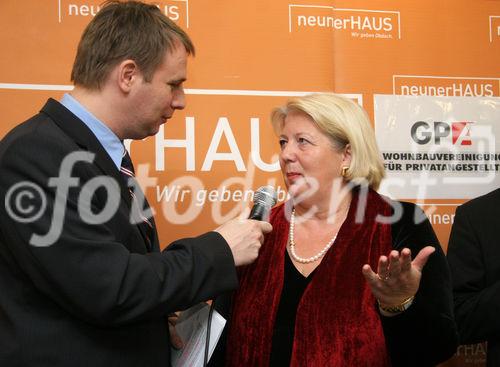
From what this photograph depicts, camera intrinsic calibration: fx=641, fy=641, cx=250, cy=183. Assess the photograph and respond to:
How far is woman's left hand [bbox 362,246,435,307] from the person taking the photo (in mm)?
1432

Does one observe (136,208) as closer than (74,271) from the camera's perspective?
No

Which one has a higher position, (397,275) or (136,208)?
(136,208)

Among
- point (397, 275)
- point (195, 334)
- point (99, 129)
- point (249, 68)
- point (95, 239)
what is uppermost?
point (249, 68)

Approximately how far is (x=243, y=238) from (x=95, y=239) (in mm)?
357

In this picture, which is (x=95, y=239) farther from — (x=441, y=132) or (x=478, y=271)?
(x=441, y=132)

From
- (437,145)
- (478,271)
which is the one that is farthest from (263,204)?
(437,145)

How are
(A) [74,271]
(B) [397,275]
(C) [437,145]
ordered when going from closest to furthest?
(A) [74,271], (B) [397,275], (C) [437,145]

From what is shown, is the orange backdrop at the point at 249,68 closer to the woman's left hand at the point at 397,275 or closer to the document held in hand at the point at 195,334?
the document held in hand at the point at 195,334

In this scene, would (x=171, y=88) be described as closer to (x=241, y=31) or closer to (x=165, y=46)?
(x=165, y=46)

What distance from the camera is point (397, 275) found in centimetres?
148

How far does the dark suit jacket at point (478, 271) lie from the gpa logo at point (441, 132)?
49 cm

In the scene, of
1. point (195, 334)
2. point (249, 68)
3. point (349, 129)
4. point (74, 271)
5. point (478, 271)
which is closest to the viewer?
point (74, 271)

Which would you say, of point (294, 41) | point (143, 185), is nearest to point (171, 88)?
point (143, 185)

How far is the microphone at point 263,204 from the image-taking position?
1.67m
